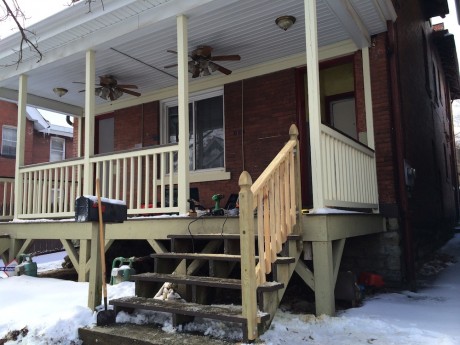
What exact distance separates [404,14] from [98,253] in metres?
6.72

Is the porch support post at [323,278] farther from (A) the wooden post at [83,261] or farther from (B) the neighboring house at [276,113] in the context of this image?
(A) the wooden post at [83,261]

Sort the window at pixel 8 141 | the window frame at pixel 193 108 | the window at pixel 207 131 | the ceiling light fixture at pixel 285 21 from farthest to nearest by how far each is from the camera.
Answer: the window at pixel 8 141
the window at pixel 207 131
the window frame at pixel 193 108
the ceiling light fixture at pixel 285 21

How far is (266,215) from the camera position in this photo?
3.38m

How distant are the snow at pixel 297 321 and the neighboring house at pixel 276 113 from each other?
0.42 m

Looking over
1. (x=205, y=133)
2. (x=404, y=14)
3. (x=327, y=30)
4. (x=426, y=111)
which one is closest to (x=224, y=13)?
(x=327, y=30)

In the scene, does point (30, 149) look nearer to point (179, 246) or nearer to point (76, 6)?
point (76, 6)

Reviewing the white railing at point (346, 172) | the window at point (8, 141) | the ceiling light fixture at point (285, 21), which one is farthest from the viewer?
the window at point (8, 141)

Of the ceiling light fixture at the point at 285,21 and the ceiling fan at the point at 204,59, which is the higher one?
the ceiling light fixture at the point at 285,21

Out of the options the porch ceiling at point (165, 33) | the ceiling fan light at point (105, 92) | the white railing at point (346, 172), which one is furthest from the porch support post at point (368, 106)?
the ceiling fan light at point (105, 92)

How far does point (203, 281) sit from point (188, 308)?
32cm

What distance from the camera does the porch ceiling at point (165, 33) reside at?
5.27 meters

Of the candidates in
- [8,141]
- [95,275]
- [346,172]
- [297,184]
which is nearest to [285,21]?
[346,172]

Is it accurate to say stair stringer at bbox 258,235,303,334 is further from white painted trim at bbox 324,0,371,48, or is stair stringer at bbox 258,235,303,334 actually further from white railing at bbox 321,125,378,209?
white painted trim at bbox 324,0,371,48

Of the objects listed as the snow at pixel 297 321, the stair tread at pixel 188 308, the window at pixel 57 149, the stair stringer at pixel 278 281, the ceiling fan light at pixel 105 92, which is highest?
the window at pixel 57 149
